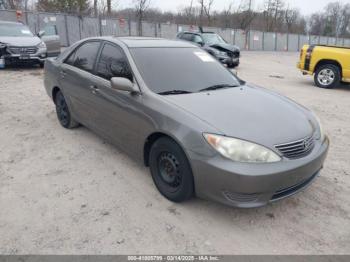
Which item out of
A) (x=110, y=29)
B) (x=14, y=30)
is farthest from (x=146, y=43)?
(x=110, y=29)

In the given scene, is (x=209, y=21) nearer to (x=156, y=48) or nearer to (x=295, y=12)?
(x=295, y=12)

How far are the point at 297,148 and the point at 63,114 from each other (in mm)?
3831

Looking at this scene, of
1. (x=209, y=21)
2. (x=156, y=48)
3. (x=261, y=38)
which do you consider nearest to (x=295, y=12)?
(x=209, y=21)

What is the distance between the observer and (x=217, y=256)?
8.14 ft

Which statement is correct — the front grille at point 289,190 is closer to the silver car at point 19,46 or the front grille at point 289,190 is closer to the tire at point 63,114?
the tire at point 63,114

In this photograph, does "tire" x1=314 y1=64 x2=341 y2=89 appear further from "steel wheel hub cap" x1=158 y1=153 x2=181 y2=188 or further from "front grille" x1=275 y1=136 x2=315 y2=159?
"steel wheel hub cap" x1=158 y1=153 x2=181 y2=188

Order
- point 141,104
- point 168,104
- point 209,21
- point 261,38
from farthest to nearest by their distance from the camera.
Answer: point 209,21
point 261,38
point 141,104
point 168,104

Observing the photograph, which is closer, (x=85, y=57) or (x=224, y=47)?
(x=85, y=57)

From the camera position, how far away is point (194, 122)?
9.13ft

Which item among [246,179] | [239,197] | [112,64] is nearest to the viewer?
[246,179]

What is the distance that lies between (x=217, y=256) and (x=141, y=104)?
1.65m

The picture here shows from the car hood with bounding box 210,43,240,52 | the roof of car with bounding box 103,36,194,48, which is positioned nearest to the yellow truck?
the car hood with bounding box 210,43,240,52

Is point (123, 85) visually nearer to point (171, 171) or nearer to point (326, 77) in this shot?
point (171, 171)

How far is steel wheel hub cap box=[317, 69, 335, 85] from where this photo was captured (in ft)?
32.2
